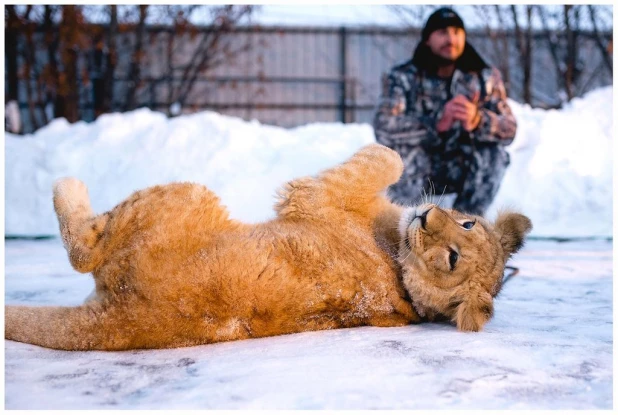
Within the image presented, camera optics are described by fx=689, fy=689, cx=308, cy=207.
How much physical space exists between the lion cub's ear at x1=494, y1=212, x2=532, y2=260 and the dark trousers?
108 inches

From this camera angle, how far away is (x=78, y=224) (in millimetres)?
2889

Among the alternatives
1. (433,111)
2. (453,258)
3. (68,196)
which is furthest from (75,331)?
(433,111)

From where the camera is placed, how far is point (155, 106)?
42.7 feet

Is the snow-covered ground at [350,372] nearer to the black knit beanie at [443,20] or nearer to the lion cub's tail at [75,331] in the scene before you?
the lion cub's tail at [75,331]

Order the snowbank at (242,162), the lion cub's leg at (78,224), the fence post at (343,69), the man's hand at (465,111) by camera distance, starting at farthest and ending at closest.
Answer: the fence post at (343,69), the snowbank at (242,162), the man's hand at (465,111), the lion cub's leg at (78,224)

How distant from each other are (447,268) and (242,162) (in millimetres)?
4938

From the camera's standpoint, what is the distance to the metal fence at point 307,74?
1280 centimetres

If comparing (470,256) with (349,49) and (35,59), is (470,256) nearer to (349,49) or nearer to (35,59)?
(35,59)

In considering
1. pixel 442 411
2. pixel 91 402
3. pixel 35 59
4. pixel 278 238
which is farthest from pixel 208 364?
pixel 35 59

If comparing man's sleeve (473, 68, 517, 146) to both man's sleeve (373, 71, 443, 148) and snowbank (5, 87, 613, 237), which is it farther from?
snowbank (5, 87, 613, 237)

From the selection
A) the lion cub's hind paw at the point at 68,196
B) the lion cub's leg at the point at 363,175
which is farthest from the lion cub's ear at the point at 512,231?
the lion cub's hind paw at the point at 68,196

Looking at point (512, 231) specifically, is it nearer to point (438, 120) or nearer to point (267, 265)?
point (267, 265)

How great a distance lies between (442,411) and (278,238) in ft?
3.65

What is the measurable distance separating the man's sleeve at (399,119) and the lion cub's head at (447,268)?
311cm
